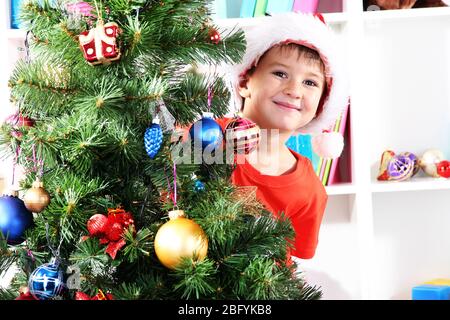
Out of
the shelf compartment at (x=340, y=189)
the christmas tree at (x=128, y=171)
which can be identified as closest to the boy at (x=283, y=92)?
the shelf compartment at (x=340, y=189)

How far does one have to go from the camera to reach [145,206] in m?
0.93

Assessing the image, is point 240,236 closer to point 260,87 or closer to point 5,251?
point 5,251

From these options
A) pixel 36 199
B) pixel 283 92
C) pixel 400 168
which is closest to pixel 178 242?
pixel 36 199

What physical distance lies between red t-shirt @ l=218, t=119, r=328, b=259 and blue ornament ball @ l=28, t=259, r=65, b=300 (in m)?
0.55

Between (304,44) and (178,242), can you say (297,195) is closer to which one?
(304,44)

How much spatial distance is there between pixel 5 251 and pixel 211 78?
33 centimetres

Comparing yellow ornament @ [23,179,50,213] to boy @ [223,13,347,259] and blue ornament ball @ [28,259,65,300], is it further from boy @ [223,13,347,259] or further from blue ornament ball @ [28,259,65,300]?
boy @ [223,13,347,259]

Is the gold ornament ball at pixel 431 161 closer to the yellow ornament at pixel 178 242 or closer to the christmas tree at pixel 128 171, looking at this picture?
the christmas tree at pixel 128 171

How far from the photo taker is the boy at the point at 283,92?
1.35 m

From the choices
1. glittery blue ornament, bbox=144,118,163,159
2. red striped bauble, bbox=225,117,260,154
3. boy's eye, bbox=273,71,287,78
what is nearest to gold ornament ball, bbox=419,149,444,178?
boy's eye, bbox=273,71,287,78
